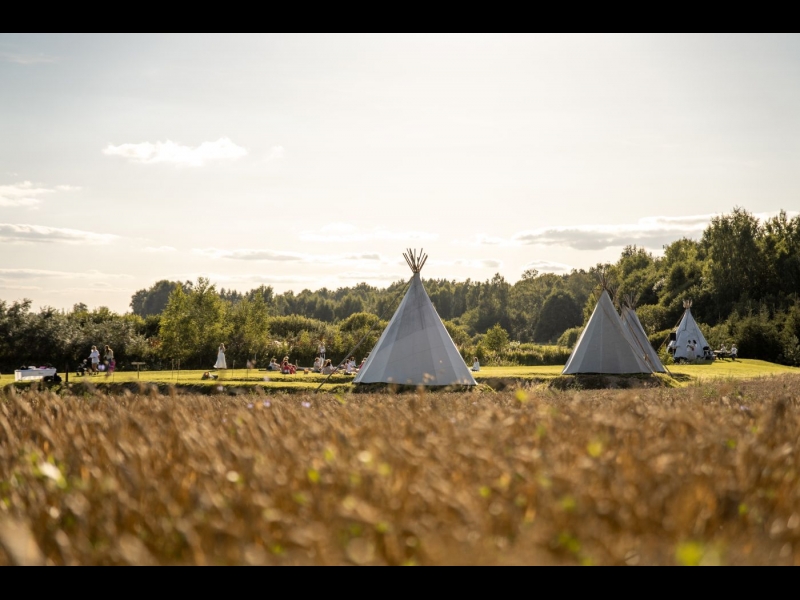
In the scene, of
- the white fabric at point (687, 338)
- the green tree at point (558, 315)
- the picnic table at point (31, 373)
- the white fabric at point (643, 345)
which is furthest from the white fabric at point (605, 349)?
the green tree at point (558, 315)

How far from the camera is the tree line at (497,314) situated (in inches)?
1464

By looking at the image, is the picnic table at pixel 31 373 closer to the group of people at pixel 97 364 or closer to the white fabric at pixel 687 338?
the group of people at pixel 97 364

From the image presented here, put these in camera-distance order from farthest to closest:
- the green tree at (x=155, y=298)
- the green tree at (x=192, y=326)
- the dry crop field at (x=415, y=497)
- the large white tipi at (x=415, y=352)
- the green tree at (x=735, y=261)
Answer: the green tree at (x=155, y=298)
the green tree at (x=735, y=261)
the green tree at (x=192, y=326)
the large white tipi at (x=415, y=352)
the dry crop field at (x=415, y=497)

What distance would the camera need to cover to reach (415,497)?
2.55 m

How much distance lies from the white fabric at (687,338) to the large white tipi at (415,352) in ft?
84.5

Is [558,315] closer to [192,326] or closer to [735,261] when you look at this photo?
[735,261]

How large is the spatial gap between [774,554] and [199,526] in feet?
5.95

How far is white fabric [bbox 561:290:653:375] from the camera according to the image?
87.6 feet

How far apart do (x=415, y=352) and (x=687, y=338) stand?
89.9 feet

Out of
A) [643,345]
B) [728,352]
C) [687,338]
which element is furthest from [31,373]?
[728,352]
